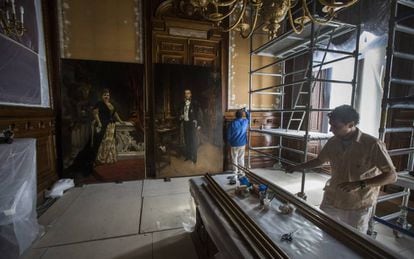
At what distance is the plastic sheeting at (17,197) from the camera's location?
1.47 m

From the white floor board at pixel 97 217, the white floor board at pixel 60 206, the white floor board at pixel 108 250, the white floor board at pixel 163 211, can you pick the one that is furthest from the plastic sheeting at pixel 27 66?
the white floor board at pixel 163 211

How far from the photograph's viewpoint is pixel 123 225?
2.14m

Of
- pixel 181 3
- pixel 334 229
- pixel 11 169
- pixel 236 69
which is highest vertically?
pixel 181 3

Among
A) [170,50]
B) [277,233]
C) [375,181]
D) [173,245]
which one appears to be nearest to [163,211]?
[173,245]

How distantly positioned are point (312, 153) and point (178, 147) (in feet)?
9.07

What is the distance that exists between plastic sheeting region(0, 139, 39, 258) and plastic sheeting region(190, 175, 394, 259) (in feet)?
4.92

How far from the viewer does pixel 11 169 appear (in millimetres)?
1537

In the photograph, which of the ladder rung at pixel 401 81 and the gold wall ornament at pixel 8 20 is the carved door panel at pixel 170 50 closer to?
the gold wall ornament at pixel 8 20

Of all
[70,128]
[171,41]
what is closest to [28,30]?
[70,128]

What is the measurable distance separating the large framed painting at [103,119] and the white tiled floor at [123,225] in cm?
41

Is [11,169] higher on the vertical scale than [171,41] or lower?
lower

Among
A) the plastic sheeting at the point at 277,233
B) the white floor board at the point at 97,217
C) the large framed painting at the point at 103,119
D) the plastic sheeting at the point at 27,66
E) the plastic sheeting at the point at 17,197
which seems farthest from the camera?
the large framed painting at the point at 103,119

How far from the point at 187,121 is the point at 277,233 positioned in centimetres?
299

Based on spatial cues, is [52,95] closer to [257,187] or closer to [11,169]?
[11,169]
